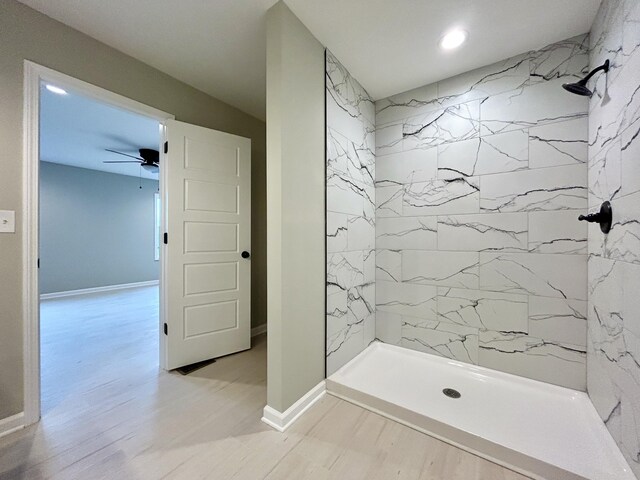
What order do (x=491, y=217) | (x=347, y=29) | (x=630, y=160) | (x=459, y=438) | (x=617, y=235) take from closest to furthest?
(x=630, y=160)
(x=617, y=235)
(x=459, y=438)
(x=347, y=29)
(x=491, y=217)

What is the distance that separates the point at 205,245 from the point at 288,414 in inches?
60.2

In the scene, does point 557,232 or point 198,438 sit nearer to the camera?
point 198,438

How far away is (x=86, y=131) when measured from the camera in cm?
344

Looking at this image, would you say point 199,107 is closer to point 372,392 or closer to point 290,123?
point 290,123

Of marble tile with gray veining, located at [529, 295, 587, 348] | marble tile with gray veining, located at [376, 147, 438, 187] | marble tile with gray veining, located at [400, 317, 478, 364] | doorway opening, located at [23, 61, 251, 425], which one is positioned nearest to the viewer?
doorway opening, located at [23, 61, 251, 425]

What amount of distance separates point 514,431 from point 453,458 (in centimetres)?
39

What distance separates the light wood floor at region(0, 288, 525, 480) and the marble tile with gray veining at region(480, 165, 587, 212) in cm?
161

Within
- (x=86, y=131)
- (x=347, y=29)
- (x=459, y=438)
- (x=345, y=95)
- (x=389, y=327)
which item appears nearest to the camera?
(x=459, y=438)

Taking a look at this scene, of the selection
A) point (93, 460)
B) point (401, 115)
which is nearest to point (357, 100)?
point (401, 115)

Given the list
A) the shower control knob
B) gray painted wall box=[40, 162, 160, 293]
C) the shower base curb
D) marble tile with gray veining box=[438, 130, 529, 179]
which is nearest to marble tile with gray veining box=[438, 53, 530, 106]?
marble tile with gray veining box=[438, 130, 529, 179]

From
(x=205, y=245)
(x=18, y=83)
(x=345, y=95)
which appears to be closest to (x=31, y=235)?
(x=18, y=83)

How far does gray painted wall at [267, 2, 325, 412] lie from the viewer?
1.46m

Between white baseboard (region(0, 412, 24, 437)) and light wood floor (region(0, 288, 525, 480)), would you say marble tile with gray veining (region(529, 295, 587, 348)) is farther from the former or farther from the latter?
white baseboard (region(0, 412, 24, 437))

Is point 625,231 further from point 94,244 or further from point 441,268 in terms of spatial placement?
point 94,244
